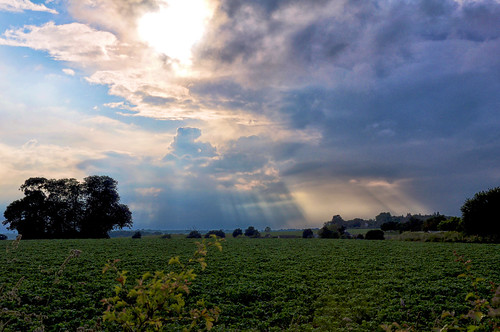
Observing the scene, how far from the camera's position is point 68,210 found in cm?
5994

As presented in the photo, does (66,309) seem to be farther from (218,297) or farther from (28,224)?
(28,224)

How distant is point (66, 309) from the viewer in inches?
482

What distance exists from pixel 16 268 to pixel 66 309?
8.96 meters

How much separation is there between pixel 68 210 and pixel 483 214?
67.5m

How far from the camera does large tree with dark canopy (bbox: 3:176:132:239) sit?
57.3 metres

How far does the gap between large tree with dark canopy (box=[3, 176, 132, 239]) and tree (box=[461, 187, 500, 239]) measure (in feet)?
189

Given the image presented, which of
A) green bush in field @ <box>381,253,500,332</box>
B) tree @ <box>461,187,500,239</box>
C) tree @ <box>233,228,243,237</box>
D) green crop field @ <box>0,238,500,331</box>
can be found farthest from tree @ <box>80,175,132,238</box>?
green bush in field @ <box>381,253,500,332</box>

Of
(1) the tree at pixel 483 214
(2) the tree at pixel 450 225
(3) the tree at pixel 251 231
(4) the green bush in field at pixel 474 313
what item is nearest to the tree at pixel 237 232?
(3) the tree at pixel 251 231

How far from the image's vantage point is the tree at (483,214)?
4238cm

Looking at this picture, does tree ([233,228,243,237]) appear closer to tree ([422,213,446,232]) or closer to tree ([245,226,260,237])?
tree ([245,226,260,237])

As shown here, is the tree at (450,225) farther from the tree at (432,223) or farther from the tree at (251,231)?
the tree at (251,231)

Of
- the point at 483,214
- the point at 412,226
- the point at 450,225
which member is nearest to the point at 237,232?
Answer: the point at 412,226

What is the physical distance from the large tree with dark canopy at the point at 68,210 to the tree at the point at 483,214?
189 ft

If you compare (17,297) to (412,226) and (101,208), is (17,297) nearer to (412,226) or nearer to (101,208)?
(101,208)
